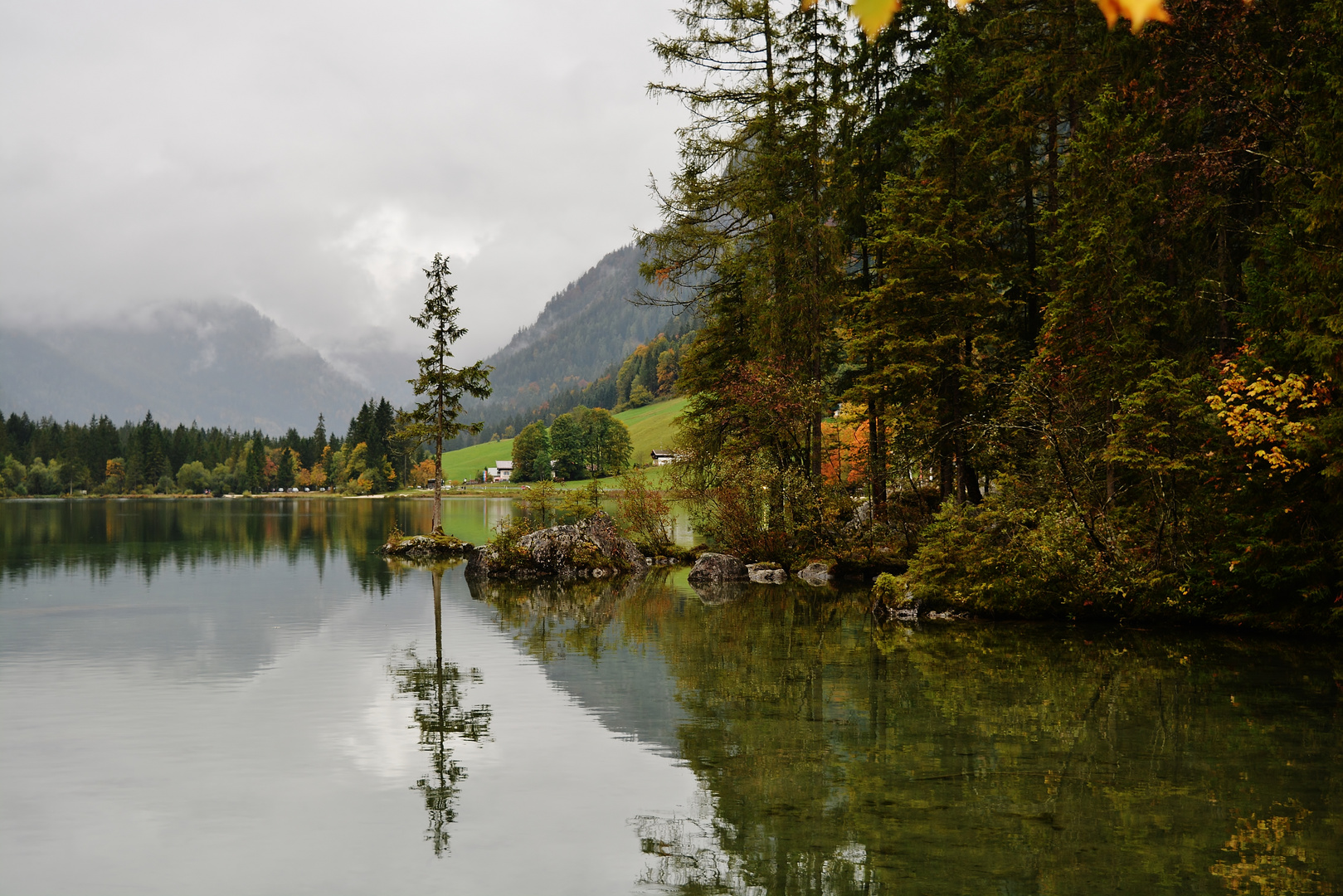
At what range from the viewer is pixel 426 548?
39.4 m

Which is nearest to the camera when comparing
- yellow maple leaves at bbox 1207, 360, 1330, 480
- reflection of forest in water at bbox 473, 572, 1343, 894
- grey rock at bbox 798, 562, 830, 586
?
reflection of forest in water at bbox 473, 572, 1343, 894

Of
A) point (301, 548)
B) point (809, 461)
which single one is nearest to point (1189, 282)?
point (809, 461)

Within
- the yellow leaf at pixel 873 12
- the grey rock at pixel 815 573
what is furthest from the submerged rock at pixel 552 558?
the yellow leaf at pixel 873 12

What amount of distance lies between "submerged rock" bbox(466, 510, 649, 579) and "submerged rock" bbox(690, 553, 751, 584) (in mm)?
3880

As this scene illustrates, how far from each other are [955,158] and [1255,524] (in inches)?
512

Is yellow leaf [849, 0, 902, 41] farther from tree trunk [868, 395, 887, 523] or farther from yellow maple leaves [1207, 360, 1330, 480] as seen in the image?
tree trunk [868, 395, 887, 523]

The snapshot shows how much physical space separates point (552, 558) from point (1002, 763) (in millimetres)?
22828

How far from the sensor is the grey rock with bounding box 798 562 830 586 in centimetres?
2741

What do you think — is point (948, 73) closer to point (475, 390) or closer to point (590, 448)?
point (475, 390)

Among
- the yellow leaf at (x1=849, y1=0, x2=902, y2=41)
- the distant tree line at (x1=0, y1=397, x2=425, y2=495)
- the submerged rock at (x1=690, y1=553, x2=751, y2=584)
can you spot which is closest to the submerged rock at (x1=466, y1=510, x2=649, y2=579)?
the submerged rock at (x1=690, y1=553, x2=751, y2=584)

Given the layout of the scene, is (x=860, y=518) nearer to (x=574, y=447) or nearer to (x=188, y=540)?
(x=188, y=540)

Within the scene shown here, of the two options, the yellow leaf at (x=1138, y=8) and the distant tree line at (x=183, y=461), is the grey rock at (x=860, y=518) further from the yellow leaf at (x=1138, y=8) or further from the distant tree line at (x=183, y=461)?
the distant tree line at (x=183, y=461)

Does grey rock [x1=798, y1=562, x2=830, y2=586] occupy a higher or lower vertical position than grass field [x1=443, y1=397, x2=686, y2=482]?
lower

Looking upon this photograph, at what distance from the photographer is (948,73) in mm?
24922
